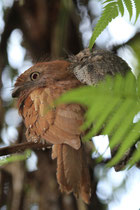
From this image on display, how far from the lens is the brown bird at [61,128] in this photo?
1.55 m

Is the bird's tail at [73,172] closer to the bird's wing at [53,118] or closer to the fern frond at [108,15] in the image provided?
the bird's wing at [53,118]

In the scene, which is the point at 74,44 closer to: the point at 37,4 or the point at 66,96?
the point at 37,4

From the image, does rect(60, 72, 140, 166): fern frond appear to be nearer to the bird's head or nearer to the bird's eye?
the bird's head

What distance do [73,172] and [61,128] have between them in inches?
8.2

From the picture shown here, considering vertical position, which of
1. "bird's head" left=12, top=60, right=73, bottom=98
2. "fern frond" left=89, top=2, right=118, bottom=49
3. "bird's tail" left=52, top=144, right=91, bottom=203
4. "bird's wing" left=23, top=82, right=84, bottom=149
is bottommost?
"bird's tail" left=52, top=144, right=91, bottom=203

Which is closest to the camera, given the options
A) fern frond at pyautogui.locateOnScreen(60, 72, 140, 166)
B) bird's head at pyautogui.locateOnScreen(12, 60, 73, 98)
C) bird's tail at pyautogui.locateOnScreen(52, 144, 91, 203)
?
fern frond at pyautogui.locateOnScreen(60, 72, 140, 166)

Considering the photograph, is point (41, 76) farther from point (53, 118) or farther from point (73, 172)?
point (73, 172)

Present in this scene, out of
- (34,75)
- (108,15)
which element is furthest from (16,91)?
(108,15)

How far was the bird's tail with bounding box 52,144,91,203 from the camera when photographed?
4.99ft

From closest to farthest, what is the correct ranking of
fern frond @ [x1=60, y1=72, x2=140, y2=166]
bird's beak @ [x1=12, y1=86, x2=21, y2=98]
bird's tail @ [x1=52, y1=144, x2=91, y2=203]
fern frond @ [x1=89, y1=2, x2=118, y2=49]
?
fern frond @ [x1=60, y1=72, x2=140, y2=166], fern frond @ [x1=89, y1=2, x2=118, y2=49], bird's tail @ [x1=52, y1=144, x2=91, y2=203], bird's beak @ [x1=12, y1=86, x2=21, y2=98]

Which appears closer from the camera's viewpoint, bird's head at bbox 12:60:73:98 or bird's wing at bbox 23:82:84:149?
bird's wing at bbox 23:82:84:149

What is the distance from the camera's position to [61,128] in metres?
1.60

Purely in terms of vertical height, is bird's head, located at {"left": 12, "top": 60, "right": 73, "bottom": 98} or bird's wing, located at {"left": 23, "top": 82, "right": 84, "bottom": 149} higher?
bird's head, located at {"left": 12, "top": 60, "right": 73, "bottom": 98}

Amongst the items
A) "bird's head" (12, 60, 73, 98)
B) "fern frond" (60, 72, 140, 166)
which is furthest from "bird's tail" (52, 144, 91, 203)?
"fern frond" (60, 72, 140, 166)
